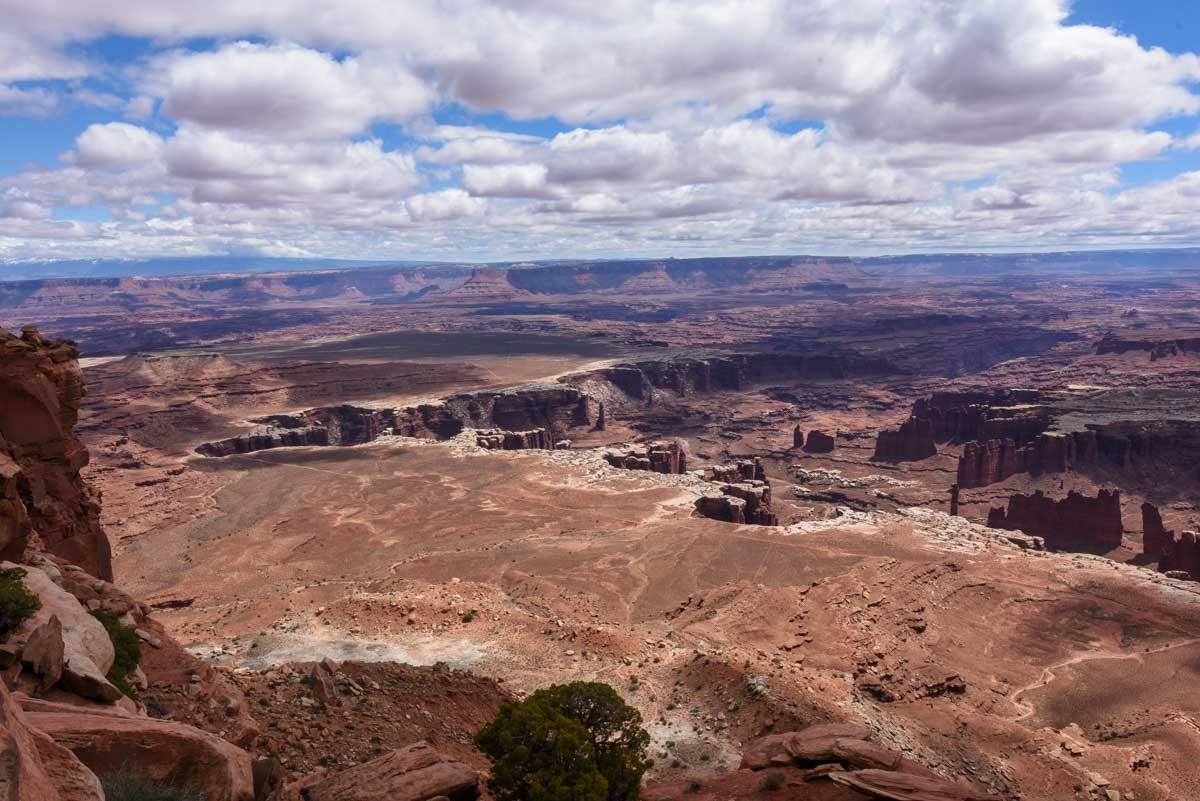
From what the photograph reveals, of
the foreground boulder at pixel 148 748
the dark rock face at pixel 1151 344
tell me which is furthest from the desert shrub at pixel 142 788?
the dark rock face at pixel 1151 344

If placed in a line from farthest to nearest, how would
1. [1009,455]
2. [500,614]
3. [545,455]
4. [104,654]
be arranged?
[1009,455]
[545,455]
[500,614]
[104,654]

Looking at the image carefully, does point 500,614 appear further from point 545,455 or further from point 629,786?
point 545,455

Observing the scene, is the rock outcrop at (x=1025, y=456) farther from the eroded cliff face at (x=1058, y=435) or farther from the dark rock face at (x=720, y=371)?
the dark rock face at (x=720, y=371)

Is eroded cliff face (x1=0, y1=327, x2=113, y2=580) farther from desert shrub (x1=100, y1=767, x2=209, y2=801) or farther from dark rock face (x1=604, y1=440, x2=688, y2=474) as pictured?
dark rock face (x1=604, y1=440, x2=688, y2=474)

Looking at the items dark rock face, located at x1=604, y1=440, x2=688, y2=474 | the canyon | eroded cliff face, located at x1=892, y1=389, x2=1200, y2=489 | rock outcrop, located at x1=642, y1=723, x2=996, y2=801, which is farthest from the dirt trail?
eroded cliff face, located at x1=892, y1=389, x2=1200, y2=489

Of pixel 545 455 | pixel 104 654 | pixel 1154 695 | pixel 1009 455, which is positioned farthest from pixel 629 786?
pixel 1009 455
